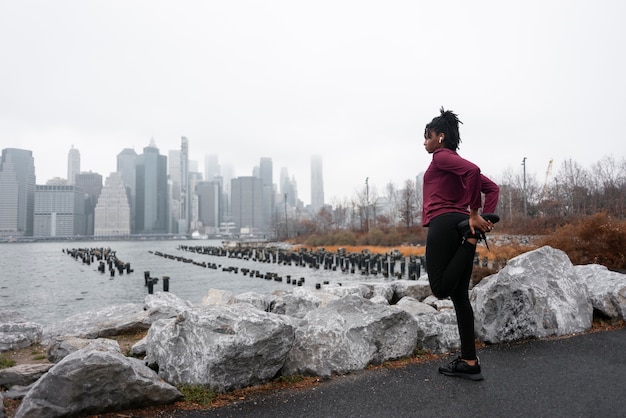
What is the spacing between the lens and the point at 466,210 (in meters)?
3.20

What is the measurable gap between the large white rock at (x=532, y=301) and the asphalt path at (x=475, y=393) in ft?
1.68

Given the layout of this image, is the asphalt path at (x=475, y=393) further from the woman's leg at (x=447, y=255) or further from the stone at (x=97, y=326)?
the stone at (x=97, y=326)

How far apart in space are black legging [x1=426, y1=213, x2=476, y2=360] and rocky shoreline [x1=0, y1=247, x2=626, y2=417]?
0.71 m

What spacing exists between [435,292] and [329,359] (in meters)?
1.05

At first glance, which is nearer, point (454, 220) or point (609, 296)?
point (454, 220)

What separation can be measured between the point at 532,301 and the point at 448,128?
7.79 feet

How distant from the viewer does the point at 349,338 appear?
347cm

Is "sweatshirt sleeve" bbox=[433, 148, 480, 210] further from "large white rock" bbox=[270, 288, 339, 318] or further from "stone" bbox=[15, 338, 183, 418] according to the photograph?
"large white rock" bbox=[270, 288, 339, 318]

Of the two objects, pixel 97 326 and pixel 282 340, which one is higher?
pixel 282 340

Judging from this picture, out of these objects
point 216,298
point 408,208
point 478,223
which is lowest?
point 216,298

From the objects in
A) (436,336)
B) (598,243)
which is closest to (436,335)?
(436,336)

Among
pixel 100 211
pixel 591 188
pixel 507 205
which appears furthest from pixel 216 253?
pixel 100 211

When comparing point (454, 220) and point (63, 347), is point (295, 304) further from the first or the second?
point (454, 220)

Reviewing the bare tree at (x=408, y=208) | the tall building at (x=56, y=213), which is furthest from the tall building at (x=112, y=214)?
the bare tree at (x=408, y=208)
